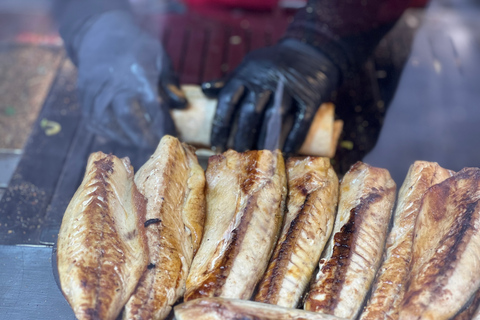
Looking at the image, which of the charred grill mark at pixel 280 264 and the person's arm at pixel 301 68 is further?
the person's arm at pixel 301 68

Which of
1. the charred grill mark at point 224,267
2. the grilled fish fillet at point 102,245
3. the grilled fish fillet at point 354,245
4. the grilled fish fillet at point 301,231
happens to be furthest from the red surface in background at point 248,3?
the charred grill mark at point 224,267

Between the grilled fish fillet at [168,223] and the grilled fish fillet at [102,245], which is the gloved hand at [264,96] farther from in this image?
the grilled fish fillet at [102,245]

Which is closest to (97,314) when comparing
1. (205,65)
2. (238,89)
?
(238,89)

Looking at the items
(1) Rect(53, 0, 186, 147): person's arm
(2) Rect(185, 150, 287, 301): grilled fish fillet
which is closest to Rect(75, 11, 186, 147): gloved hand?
(1) Rect(53, 0, 186, 147): person's arm

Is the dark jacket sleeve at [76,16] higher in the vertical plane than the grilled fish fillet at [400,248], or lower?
lower

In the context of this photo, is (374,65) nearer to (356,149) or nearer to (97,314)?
(356,149)

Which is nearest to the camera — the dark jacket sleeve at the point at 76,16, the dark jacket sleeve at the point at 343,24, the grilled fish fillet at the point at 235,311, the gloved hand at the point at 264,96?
the grilled fish fillet at the point at 235,311
